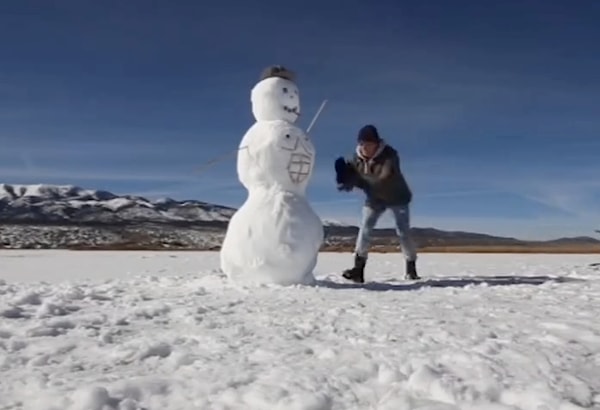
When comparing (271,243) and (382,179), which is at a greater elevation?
(382,179)

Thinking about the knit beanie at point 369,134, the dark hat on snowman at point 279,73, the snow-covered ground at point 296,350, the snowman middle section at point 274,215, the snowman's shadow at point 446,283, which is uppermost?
the dark hat on snowman at point 279,73

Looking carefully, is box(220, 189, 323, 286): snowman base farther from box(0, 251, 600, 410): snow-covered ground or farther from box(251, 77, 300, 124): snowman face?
box(251, 77, 300, 124): snowman face

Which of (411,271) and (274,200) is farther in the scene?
(411,271)

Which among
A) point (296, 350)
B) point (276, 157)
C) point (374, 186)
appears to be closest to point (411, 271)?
point (374, 186)

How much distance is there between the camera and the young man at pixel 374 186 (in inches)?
294

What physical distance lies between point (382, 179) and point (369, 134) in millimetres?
557

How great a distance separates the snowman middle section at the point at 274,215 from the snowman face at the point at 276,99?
138mm

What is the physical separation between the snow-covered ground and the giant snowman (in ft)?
2.05

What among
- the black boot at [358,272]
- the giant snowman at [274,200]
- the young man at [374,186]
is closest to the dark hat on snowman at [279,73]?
the giant snowman at [274,200]

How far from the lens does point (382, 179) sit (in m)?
7.48

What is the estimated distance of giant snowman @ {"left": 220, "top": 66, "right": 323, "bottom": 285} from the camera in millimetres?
6316

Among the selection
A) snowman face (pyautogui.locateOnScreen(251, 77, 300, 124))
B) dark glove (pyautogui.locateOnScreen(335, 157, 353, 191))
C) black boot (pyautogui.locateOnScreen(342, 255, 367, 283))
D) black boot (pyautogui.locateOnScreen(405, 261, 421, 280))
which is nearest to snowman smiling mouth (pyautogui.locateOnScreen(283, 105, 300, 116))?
snowman face (pyautogui.locateOnScreen(251, 77, 300, 124))

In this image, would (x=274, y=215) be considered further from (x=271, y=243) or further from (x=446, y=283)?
(x=446, y=283)

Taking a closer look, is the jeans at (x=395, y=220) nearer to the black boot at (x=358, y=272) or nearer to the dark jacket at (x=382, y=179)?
the dark jacket at (x=382, y=179)
